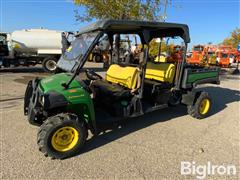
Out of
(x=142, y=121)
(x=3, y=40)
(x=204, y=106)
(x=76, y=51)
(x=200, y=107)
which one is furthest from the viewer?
(x=3, y=40)

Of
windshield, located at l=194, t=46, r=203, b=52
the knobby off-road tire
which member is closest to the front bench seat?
the knobby off-road tire

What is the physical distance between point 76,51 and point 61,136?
1.52 metres

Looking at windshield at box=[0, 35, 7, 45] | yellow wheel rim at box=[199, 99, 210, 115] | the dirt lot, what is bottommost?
the dirt lot

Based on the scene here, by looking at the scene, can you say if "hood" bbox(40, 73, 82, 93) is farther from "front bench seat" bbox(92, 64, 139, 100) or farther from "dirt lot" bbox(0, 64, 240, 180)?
"dirt lot" bbox(0, 64, 240, 180)

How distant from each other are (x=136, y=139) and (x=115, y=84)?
1.34 meters

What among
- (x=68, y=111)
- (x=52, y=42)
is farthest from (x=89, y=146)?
(x=52, y=42)

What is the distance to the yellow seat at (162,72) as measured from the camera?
15.9 ft

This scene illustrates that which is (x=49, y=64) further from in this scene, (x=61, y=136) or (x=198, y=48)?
(x=198, y=48)

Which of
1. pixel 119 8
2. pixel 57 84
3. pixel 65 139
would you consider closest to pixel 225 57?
pixel 119 8

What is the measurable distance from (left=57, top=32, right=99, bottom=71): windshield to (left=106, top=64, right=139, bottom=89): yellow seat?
1130mm

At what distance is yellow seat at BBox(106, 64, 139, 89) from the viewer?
13.8 ft

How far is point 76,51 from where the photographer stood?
3.79 metres

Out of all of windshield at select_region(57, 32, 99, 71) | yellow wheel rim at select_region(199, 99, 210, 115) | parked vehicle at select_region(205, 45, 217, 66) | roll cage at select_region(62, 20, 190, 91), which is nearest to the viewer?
roll cage at select_region(62, 20, 190, 91)

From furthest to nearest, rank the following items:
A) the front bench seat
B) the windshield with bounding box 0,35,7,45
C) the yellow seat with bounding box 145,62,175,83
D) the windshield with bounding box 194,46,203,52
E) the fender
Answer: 1. the windshield with bounding box 194,46,203,52
2. the windshield with bounding box 0,35,7,45
3. the fender
4. the yellow seat with bounding box 145,62,175,83
5. the front bench seat
